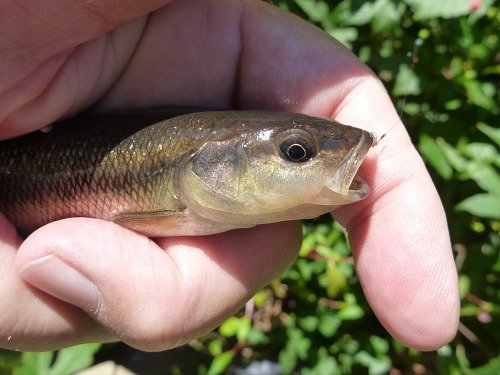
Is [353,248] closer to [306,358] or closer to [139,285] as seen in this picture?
[139,285]

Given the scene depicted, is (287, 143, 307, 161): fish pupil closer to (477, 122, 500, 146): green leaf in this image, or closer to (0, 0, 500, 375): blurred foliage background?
(0, 0, 500, 375): blurred foliage background

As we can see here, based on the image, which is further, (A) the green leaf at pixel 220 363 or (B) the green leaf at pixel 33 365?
(A) the green leaf at pixel 220 363

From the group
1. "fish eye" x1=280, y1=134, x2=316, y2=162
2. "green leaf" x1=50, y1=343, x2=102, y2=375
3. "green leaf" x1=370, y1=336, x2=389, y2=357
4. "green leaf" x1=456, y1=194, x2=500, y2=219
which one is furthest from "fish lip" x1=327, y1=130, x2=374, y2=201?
"green leaf" x1=50, y1=343, x2=102, y2=375

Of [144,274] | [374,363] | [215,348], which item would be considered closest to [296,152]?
[144,274]

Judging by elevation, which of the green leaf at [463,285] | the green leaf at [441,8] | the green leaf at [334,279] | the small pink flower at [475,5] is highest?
the green leaf at [441,8]

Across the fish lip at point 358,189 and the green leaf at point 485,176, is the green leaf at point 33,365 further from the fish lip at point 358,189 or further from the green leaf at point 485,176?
the green leaf at point 485,176

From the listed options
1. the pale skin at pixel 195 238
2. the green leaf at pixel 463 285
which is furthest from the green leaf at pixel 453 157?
the pale skin at pixel 195 238

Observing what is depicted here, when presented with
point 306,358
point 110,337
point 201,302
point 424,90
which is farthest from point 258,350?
point 424,90
